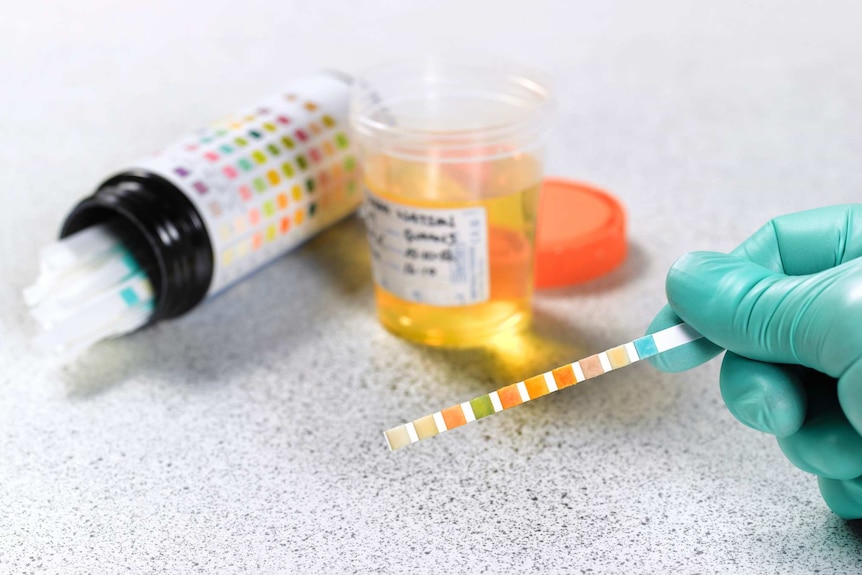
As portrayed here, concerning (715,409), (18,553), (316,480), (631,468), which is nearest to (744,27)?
(715,409)

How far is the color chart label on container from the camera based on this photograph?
899 mm

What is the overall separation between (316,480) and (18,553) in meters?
0.22

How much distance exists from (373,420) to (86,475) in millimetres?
238

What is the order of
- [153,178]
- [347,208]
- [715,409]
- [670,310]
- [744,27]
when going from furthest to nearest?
1. [744,27]
2. [347,208]
3. [153,178]
4. [715,409]
5. [670,310]

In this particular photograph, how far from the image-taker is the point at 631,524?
0.65 meters

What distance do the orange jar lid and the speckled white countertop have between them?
22 mm

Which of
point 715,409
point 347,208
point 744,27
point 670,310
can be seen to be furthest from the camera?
point 744,27

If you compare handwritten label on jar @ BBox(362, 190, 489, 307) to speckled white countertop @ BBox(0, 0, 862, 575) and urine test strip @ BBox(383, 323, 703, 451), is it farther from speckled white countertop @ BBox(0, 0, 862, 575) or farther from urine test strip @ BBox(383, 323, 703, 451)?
urine test strip @ BBox(383, 323, 703, 451)

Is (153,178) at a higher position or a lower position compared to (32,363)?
higher

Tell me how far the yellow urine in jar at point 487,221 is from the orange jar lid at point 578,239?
75 mm

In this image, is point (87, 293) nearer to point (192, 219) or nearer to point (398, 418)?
point (192, 219)

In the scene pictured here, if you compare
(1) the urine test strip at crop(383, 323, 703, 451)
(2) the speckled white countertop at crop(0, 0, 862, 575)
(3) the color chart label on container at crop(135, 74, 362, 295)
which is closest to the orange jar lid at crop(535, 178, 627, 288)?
(2) the speckled white countertop at crop(0, 0, 862, 575)

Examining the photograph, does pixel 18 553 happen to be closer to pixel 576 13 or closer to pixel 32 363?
pixel 32 363

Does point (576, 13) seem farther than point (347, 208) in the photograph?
Yes
